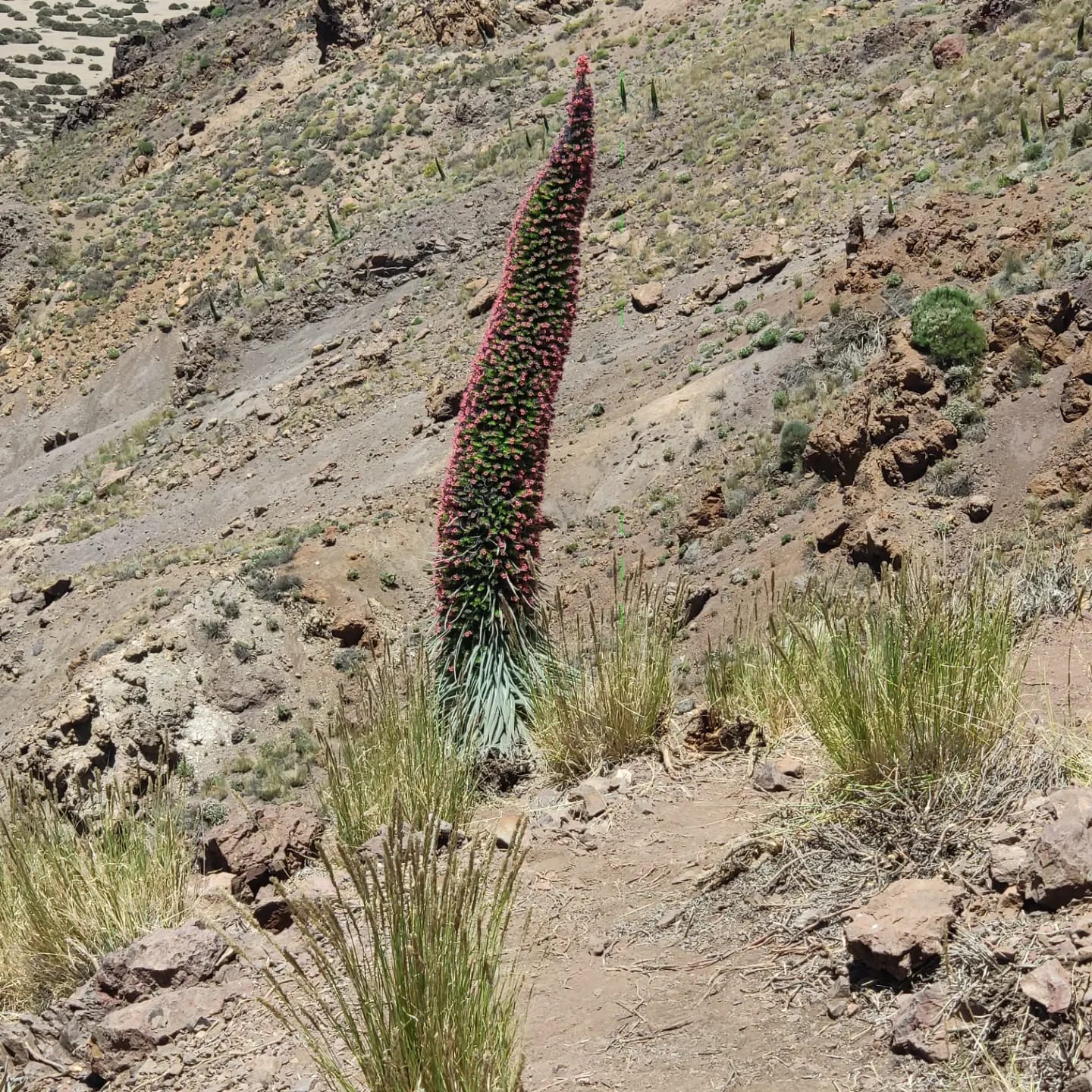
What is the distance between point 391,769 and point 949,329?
8.47 m

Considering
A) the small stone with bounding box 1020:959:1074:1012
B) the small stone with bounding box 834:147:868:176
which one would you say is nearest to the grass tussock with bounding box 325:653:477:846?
the small stone with bounding box 1020:959:1074:1012

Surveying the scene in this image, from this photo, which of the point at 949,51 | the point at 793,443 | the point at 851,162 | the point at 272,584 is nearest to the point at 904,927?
the point at 793,443

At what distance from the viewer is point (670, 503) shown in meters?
13.8

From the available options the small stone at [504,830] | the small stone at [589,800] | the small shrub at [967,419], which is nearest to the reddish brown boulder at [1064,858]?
the small stone at [504,830]

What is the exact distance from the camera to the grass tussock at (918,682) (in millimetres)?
3602

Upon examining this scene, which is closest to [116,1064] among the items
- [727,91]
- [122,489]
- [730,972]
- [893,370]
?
[730,972]

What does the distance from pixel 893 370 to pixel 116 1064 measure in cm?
967

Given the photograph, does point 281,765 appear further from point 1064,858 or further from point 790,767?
point 1064,858

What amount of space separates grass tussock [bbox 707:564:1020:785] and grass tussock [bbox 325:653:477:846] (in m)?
1.67

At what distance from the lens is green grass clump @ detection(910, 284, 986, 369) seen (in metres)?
11.2

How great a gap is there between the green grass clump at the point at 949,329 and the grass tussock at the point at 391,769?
7.79 metres

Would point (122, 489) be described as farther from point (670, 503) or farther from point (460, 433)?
point (460, 433)

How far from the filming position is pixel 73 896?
450 cm

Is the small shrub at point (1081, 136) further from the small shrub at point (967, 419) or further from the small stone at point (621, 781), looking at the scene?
the small stone at point (621, 781)
